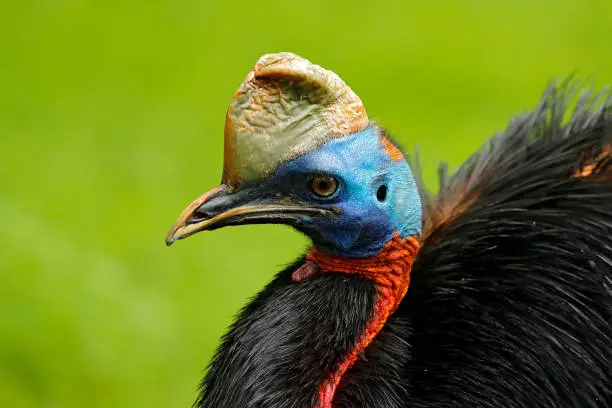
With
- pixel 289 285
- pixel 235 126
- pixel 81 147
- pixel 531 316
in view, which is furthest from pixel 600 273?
pixel 81 147

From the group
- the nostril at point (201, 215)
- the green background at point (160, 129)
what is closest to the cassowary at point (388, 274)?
the nostril at point (201, 215)

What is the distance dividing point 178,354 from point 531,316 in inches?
93.8

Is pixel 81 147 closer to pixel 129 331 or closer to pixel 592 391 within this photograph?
pixel 129 331

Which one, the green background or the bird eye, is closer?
the bird eye

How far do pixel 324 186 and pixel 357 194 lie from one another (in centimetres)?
9

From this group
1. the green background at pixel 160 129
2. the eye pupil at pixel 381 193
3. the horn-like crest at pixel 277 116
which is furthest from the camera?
the green background at pixel 160 129

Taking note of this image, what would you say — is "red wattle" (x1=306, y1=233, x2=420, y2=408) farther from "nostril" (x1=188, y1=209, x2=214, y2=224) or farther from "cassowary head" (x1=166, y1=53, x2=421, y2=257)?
"nostril" (x1=188, y1=209, x2=214, y2=224)

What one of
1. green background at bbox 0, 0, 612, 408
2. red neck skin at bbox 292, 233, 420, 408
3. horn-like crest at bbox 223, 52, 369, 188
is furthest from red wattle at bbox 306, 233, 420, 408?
green background at bbox 0, 0, 612, 408

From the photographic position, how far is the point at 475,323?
113 inches

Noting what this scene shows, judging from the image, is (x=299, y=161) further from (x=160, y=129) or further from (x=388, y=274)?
(x=160, y=129)

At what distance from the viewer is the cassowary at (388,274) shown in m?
2.63

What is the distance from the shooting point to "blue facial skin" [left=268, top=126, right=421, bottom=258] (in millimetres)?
2643

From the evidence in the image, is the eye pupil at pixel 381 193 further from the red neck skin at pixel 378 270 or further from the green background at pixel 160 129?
the green background at pixel 160 129

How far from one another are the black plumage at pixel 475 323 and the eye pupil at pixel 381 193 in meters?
0.22
